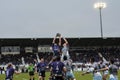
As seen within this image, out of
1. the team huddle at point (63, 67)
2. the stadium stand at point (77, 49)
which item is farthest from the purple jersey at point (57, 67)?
the stadium stand at point (77, 49)

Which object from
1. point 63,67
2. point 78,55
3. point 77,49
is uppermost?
point 63,67

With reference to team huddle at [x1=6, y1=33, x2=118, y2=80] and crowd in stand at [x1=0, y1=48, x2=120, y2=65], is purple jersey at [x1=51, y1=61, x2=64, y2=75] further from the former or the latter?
crowd in stand at [x1=0, y1=48, x2=120, y2=65]

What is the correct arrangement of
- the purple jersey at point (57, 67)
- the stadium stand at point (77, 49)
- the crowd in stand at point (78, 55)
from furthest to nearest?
the stadium stand at point (77, 49) → the crowd in stand at point (78, 55) → the purple jersey at point (57, 67)

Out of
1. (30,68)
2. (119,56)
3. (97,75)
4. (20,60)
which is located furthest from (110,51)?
(97,75)

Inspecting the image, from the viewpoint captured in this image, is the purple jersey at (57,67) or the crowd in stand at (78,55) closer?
the purple jersey at (57,67)

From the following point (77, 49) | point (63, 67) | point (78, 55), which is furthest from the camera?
point (77, 49)

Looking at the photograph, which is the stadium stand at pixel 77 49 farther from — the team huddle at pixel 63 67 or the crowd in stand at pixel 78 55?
the team huddle at pixel 63 67

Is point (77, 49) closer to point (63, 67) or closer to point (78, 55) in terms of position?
point (78, 55)

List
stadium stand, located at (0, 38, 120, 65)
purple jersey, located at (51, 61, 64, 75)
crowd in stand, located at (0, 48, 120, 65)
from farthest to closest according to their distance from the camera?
stadium stand, located at (0, 38, 120, 65) < crowd in stand, located at (0, 48, 120, 65) < purple jersey, located at (51, 61, 64, 75)

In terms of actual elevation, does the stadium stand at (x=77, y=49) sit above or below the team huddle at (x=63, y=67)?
below

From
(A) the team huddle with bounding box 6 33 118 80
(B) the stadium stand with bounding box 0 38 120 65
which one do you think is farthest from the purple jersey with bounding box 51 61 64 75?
(B) the stadium stand with bounding box 0 38 120 65

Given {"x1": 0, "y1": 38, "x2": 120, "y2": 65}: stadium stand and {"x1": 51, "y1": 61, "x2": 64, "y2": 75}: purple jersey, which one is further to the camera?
{"x1": 0, "y1": 38, "x2": 120, "y2": 65}: stadium stand

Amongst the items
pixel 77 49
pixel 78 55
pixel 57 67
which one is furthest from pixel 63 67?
pixel 77 49

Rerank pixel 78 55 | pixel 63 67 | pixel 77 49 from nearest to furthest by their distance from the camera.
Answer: pixel 63 67 → pixel 78 55 → pixel 77 49
